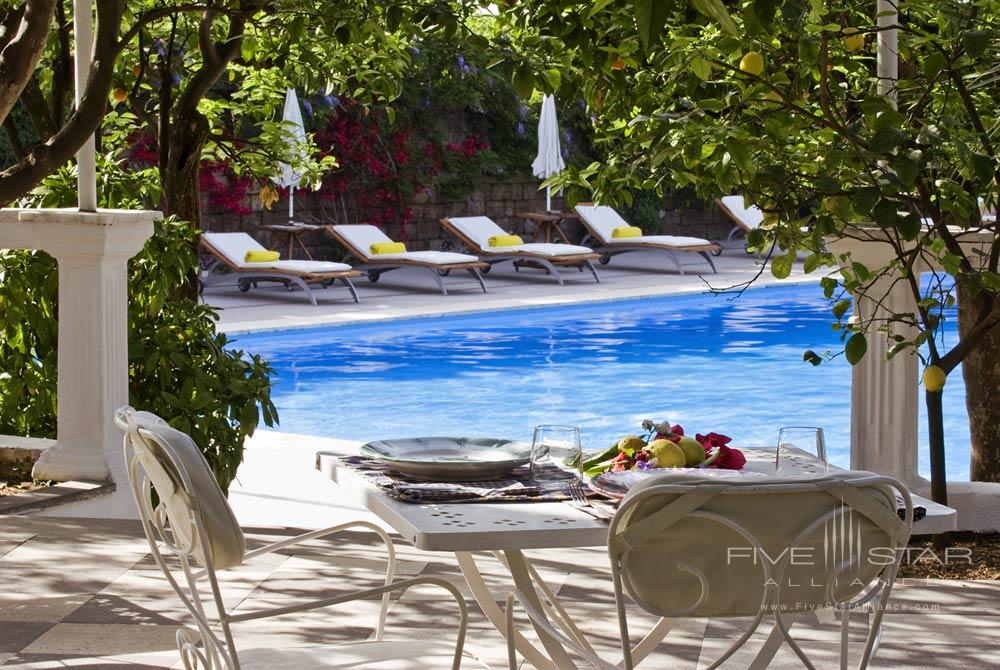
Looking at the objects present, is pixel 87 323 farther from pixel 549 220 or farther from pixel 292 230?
pixel 549 220

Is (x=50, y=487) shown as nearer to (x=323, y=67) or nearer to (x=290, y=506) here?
(x=290, y=506)

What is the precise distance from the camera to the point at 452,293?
14.0 m

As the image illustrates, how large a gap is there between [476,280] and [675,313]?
226 cm

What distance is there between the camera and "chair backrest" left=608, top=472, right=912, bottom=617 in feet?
6.31

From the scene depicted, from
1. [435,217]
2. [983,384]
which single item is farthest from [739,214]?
[983,384]

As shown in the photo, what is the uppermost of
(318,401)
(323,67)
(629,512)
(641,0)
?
(323,67)

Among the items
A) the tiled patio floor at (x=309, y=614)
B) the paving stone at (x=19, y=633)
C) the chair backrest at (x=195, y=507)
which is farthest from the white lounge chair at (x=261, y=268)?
the chair backrest at (x=195, y=507)

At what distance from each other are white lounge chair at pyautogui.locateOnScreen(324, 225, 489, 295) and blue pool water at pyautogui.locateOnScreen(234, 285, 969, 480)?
1190mm

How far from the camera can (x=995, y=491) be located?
4.39m

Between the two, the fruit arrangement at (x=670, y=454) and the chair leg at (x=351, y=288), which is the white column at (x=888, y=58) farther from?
the chair leg at (x=351, y=288)

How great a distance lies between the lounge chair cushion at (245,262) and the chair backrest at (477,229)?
2.18 m

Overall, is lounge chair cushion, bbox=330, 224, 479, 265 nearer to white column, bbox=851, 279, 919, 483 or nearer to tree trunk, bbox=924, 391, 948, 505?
white column, bbox=851, 279, 919, 483

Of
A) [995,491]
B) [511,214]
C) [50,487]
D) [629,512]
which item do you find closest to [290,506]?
[50,487]

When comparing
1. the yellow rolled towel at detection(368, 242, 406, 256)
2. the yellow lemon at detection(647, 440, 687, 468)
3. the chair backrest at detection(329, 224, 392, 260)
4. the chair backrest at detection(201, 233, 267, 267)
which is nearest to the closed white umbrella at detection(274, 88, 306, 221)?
the chair backrest at detection(329, 224, 392, 260)
